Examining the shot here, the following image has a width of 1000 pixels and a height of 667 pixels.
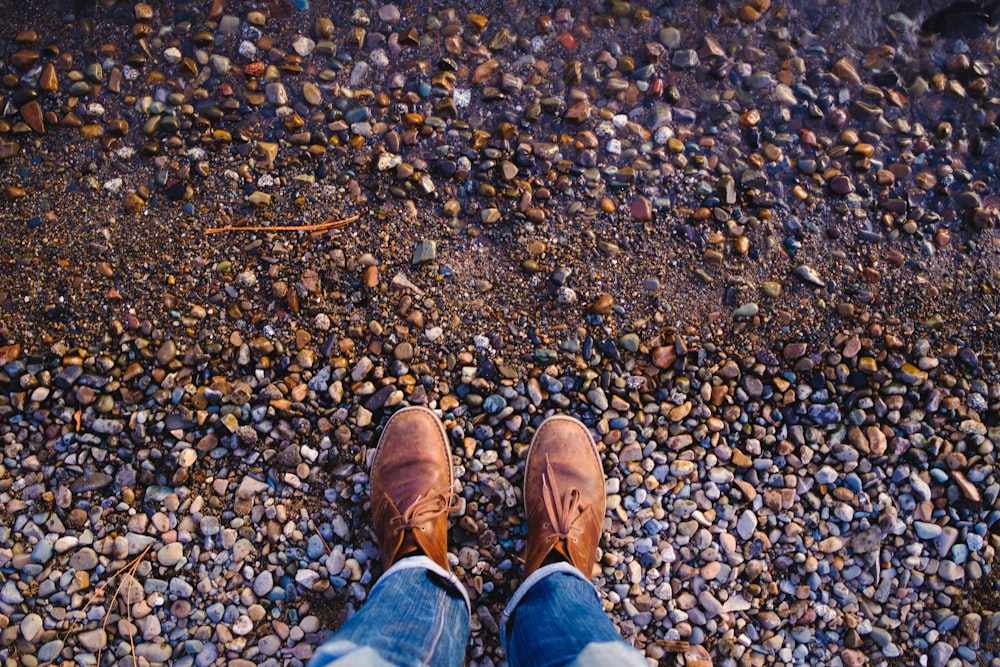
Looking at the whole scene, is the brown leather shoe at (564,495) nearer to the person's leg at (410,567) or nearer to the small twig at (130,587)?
the person's leg at (410,567)

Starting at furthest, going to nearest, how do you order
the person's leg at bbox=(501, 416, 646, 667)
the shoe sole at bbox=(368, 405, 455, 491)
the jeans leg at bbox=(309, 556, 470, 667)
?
the shoe sole at bbox=(368, 405, 455, 491), the person's leg at bbox=(501, 416, 646, 667), the jeans leg at bbox=(309, 556, 470, 667)

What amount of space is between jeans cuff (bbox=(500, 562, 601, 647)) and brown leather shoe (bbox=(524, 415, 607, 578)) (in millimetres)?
39

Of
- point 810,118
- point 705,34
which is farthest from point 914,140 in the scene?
point 705,34

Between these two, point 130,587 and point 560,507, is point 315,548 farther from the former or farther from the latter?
point 560,507

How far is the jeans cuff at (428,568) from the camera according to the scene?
217cm

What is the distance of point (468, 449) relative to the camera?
7.94 ft

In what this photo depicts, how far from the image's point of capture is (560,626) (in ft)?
6.40

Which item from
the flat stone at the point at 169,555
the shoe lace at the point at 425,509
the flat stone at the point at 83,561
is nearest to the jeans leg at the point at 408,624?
the shoe lace at the point at 425,509

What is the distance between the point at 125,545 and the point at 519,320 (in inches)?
63.3

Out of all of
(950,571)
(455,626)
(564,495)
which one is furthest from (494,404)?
(950,571)

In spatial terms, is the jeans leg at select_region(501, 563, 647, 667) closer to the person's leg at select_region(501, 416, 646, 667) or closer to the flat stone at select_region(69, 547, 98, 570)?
the person's leg at select_region(501, 416, 646, 667)

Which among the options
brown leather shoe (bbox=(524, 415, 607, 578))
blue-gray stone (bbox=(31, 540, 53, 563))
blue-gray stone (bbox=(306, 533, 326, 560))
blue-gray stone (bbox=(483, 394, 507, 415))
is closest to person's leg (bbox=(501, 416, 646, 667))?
brown leather shoe (bbox=(524, 415, 607, 578))

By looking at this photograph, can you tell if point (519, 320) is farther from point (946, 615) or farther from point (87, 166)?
point (946, 615)

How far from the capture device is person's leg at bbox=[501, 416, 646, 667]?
1.89m
